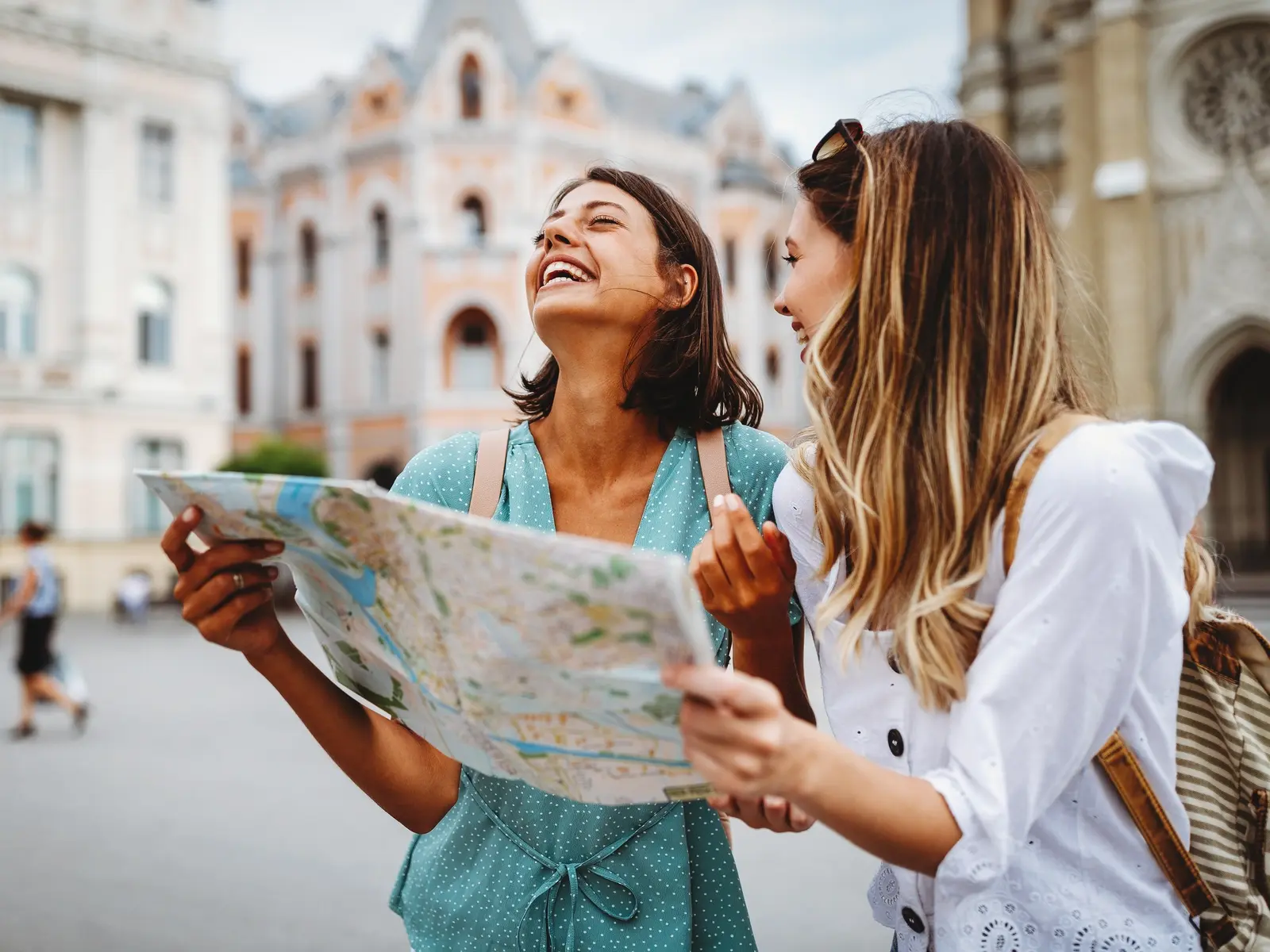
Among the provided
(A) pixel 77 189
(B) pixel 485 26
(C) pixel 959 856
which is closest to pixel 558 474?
(C) pixel 959 856

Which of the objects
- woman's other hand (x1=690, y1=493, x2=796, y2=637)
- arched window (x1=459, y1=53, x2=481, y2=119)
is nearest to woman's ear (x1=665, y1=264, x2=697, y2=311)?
woman's other hand (x1=690, y1=493, x2=796, y2=637)

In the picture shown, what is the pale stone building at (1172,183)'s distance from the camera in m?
22.0

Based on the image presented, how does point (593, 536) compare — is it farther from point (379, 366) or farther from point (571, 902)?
point (379, 366)

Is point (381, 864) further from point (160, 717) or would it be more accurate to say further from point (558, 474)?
point (160, 717)

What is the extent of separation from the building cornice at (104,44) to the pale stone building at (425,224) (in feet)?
14.7

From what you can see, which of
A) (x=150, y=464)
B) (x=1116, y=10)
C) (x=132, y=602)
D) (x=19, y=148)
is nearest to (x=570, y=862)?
(x=132, y=602)

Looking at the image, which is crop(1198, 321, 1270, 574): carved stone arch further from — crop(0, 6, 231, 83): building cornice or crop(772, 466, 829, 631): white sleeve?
crop(772, 466, 829, 631): white sleeve

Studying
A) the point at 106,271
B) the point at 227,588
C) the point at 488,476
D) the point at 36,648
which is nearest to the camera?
the point at 227,588

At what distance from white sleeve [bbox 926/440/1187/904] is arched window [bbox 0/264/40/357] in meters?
28.1

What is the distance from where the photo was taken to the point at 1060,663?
4.43 ft

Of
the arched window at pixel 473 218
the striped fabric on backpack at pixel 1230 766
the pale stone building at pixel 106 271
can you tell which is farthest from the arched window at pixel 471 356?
the striped fabric on backpack at pixel 1230 766

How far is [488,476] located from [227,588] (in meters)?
0.70

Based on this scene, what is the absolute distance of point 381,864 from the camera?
20.1 ft

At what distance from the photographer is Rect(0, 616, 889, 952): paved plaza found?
5.07 m
